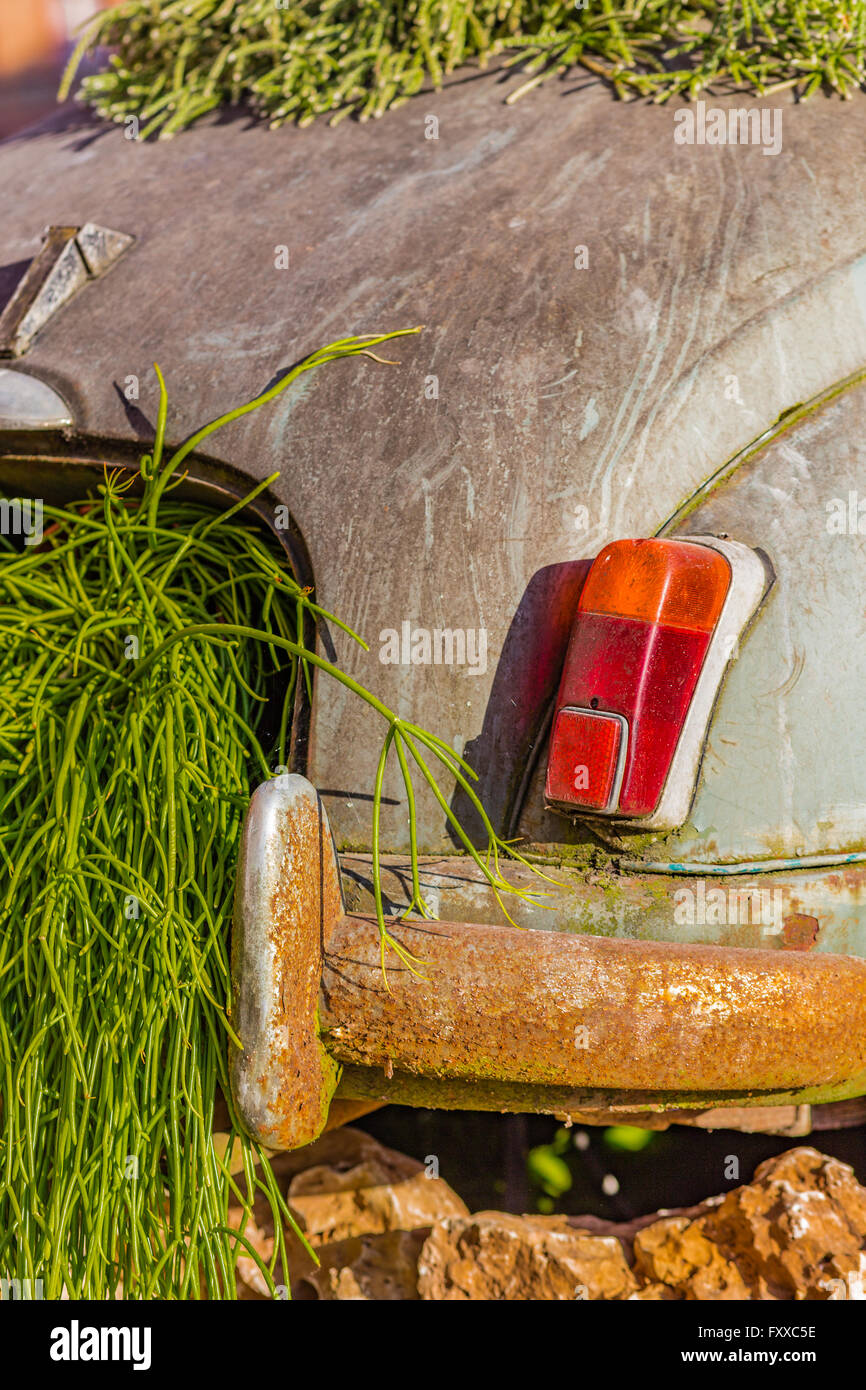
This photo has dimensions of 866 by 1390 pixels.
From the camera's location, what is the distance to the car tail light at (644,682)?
1.25 metres

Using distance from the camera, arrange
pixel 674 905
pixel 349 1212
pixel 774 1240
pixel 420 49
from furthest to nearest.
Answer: pixel 420 49 → pixel 349 1212 → pixel 774 1240 → pixel 674 905

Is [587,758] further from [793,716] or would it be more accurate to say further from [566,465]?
[566,465]

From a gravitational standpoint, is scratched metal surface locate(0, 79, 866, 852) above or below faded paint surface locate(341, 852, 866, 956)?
above

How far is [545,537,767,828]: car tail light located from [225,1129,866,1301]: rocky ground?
0.90 meters

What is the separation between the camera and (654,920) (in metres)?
1.34

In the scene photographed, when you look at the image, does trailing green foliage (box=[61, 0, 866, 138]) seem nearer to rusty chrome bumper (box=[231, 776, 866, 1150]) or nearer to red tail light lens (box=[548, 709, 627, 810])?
red tail light lens (box=[548, 709, 627, 810])

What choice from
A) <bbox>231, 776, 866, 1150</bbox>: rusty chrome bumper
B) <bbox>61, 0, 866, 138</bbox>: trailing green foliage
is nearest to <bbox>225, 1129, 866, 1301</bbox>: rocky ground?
<bbox>231, 776, 866, 1150</bbox>: rusty chrome bumper

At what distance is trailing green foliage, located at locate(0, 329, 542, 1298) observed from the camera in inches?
53.7

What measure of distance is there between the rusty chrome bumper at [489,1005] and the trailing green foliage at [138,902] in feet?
0.20

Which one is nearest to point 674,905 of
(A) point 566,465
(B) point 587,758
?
(B) point 587,758

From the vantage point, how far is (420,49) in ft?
6.79

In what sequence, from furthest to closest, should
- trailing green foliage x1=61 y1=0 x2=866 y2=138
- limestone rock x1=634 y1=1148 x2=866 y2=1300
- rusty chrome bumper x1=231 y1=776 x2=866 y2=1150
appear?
1. trailing green foliage x1=61 y1=0 x2=866 y2=138
2. limestone rock x1=634 y1=1148 x2=866 y2=1300
3. rusty chrome bumper x1=231 y1=776 x2=866 y2=1150

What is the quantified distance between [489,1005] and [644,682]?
16.8 inches
